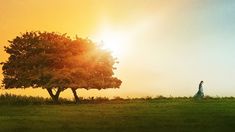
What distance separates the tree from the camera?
6262 cm

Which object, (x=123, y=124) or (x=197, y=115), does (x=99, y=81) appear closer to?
(x=197, y=115)

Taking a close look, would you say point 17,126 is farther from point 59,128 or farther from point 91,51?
point 91,51

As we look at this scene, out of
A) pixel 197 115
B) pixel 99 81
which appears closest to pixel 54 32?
pixel 99 81

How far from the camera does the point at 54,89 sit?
2527 inches

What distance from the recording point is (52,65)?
63.9 m

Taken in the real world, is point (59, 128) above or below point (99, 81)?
below

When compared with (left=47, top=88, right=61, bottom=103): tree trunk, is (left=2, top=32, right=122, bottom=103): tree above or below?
above

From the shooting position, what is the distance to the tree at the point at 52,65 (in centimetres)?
6262

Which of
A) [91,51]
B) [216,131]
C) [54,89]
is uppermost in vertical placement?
[91,51]

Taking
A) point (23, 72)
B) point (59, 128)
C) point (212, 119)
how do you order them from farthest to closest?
point (23, 72), point (212, 119), point (59, 128)

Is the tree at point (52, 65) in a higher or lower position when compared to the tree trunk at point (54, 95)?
higher

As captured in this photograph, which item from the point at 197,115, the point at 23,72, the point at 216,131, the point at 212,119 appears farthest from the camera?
the point at 23,72

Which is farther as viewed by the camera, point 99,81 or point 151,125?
point 99,81

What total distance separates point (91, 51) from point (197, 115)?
32226 millimetres
